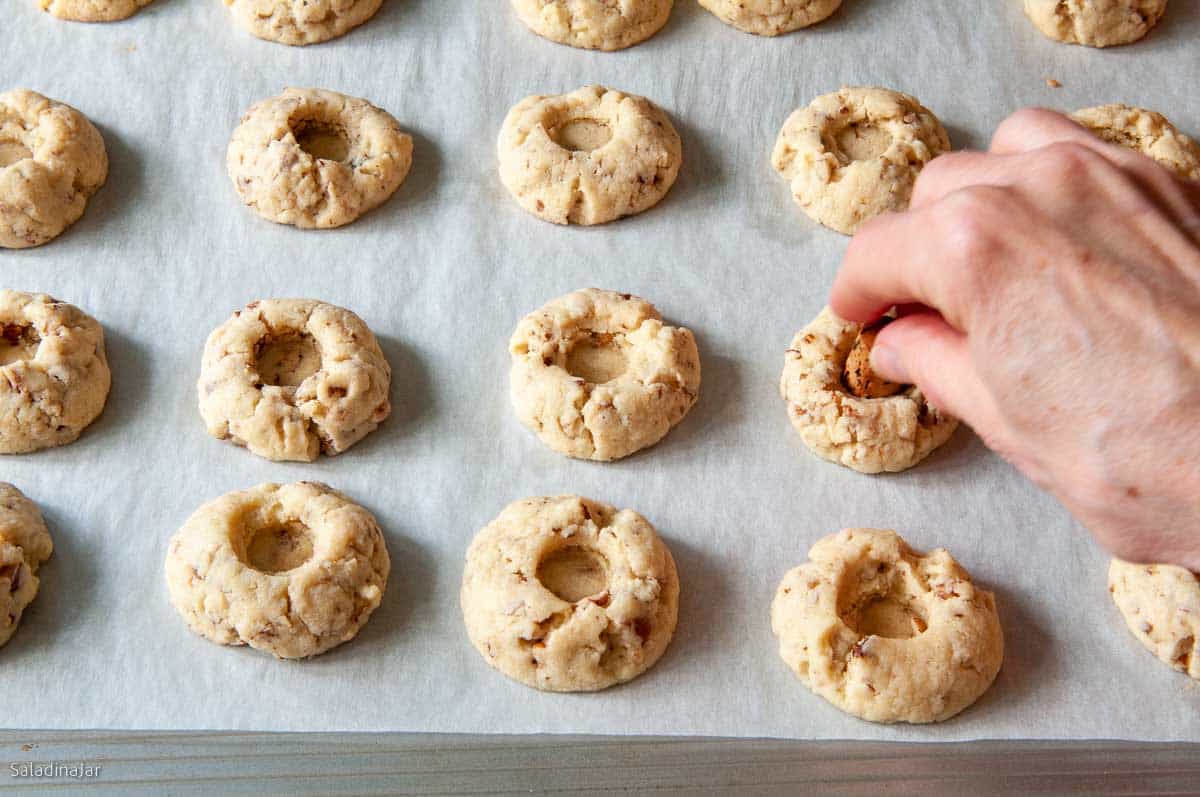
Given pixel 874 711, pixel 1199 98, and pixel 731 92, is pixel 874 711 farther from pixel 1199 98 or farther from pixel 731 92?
pixel 1199 98

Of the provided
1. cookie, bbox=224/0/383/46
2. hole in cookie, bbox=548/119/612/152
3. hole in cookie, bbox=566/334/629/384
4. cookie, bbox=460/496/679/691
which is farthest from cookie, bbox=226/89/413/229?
cookie, bbox=460/496/679/691

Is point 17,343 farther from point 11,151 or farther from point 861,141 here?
point 861,141

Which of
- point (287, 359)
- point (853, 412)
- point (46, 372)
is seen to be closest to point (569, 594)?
point (853, 412)

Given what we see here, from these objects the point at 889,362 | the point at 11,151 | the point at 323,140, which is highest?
the point at 889,362

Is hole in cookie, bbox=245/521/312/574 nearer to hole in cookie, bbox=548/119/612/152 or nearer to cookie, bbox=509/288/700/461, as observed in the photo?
cookie, bbox=509/288/700/461

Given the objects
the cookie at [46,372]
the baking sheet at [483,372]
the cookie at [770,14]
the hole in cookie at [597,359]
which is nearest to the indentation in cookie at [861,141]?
the baking sheet at [483,372]
